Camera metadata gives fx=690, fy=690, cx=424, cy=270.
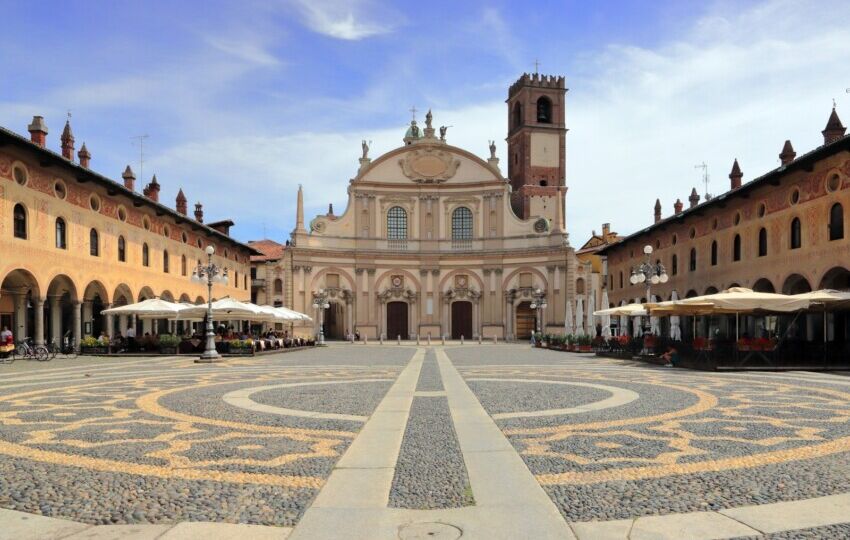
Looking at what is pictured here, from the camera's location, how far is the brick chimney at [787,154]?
114 ft

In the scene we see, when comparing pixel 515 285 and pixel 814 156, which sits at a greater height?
pixel 814 156

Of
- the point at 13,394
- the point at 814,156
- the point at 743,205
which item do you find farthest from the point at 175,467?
the point at 743,205

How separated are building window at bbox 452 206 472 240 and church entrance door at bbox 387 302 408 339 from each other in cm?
773

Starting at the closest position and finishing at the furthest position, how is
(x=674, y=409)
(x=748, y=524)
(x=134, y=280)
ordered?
(x=748, y=524), (x=674, y=409), (x=134, y=280)

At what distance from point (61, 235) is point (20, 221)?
10.1 feet

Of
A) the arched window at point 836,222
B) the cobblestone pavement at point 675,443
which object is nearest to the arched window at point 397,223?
the arched window at point 836,222

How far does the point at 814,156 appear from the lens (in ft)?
81.5

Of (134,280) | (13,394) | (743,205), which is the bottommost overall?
(13,394)

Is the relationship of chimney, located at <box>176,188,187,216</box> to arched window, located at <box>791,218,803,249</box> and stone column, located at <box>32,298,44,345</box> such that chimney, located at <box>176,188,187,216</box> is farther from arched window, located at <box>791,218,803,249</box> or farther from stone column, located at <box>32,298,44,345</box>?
arched window, located at <box>791,218,803,249</box>

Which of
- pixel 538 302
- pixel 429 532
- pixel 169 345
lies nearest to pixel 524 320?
pixel 538 302

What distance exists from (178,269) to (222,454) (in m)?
37.9

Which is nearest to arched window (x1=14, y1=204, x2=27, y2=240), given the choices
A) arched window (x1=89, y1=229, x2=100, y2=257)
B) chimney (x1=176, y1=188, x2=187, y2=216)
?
Result: arched window (x1=89, y1=229, x2=100, y2=257)

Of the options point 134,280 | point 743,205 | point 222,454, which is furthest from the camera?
point 134,280

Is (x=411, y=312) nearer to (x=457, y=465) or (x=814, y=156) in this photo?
(x=814, y=156)
